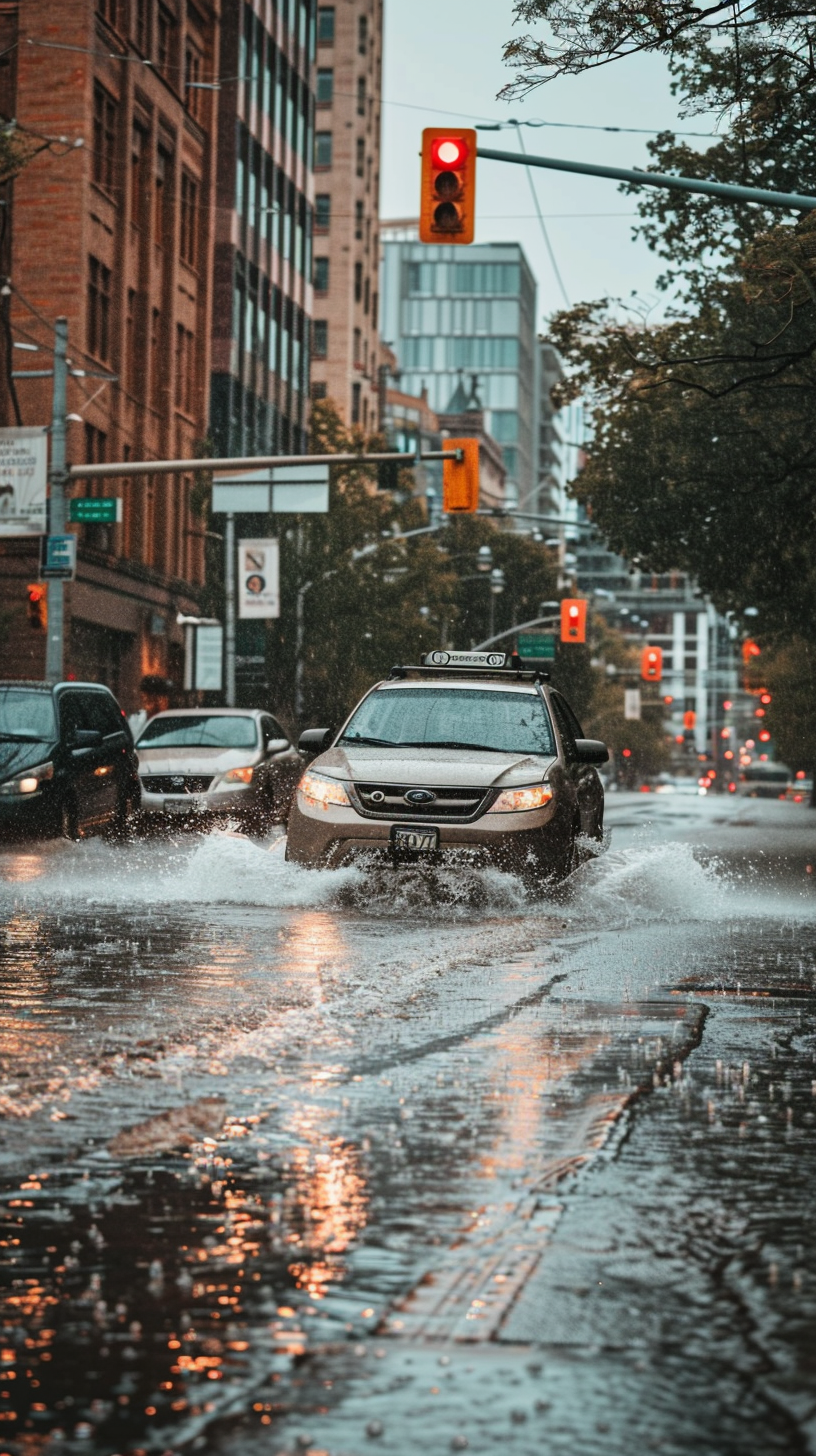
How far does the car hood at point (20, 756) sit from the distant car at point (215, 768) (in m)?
3.99

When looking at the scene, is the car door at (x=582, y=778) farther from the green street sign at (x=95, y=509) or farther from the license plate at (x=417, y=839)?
the green street sign at (x=95, y=509)

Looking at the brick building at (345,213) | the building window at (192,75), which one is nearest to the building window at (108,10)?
the building window at (192,75)

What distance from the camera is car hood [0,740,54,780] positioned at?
2041cm

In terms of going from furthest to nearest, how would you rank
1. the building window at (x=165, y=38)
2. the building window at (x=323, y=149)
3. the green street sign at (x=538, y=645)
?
the building window at (x=323, y=149) → the green street sign at (x=538, y=645) → the building window at (x=165, y=38)

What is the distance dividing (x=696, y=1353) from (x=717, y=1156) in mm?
1947

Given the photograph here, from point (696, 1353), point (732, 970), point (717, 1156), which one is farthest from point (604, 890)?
point (696, 1353)

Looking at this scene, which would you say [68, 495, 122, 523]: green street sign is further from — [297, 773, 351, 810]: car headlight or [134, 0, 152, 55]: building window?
[134, 0, 152, 55]: building window

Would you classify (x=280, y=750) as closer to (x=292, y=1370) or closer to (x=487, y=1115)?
(x=487, y=1115)

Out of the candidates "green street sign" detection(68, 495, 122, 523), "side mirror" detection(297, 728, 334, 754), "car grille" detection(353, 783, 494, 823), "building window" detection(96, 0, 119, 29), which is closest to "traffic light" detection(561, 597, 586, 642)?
"building window" detection(96, 0, 119, 29)

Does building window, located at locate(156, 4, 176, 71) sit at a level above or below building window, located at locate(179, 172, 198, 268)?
above

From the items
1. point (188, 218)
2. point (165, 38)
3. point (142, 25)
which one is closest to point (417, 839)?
point (142, 25)

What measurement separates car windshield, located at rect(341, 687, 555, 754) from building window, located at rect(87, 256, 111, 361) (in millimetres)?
34409

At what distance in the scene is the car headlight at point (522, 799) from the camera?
553 inches

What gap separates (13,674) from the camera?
4491 cm
